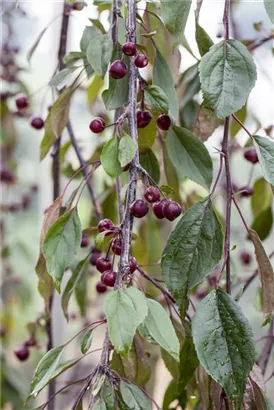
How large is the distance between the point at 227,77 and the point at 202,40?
8cm

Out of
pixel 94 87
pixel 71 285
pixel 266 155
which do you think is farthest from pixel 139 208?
pixel 94 87

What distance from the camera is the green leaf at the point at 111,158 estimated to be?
0.55 m

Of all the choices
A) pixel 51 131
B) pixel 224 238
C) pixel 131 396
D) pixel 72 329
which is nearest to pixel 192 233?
pixel 224 238

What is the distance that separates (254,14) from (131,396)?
1.48 meters

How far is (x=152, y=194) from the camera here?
0.56 meters

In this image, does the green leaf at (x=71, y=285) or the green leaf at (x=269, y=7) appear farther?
the green leaf at (x=71, y=285)

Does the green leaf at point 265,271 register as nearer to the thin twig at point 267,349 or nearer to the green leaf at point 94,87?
the thin twig at point 267,349

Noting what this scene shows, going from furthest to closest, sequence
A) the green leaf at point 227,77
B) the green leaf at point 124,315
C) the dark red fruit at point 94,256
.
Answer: the dark red fruit at point 94,256
the green leaf at point 227,77
the green leaf at point 124,315

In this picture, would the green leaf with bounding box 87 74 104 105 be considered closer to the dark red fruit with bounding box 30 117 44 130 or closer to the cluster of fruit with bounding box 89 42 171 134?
the dark red fruit with bounding box 30 117 44 130

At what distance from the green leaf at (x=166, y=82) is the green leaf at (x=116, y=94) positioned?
4cm

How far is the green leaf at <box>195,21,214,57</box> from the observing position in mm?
631

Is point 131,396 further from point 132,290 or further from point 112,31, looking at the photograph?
point 112,31

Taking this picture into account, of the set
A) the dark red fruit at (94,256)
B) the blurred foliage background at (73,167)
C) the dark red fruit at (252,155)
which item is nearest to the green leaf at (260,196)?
the blurred foliage background at (73,167)

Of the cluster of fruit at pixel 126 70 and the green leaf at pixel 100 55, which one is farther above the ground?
the green leaf at pixel 100 55
